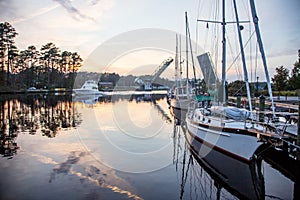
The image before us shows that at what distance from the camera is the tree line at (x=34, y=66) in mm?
54750

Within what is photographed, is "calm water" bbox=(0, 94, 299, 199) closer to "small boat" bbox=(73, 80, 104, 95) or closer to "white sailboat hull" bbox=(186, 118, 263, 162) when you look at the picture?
"white sailboat hull" bbox=(186, 118, 263, 162)

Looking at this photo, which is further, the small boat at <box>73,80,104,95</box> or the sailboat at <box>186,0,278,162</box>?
the small boat at <box>73,80,104,95</box>

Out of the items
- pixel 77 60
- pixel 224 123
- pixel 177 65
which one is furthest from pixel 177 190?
pixel 77 60

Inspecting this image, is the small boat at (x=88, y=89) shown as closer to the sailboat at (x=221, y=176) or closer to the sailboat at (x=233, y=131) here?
the sailboat at (x=233, y=131)

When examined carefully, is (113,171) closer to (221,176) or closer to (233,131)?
(221,176)

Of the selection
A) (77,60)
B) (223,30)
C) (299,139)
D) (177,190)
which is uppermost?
(77,60)

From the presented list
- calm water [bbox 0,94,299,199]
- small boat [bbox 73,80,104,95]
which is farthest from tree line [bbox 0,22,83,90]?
calm water [bbox 0,94,299,199]

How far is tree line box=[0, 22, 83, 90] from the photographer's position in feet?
180

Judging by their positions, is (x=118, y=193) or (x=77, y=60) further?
(x=77, y=60)

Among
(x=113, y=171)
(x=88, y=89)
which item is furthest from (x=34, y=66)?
(x=113, y=171)

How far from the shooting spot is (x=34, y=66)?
71750 millimetres

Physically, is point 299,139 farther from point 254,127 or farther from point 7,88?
point 7,88

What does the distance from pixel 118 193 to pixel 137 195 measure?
0.53 meters

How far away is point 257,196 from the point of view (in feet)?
22.8
